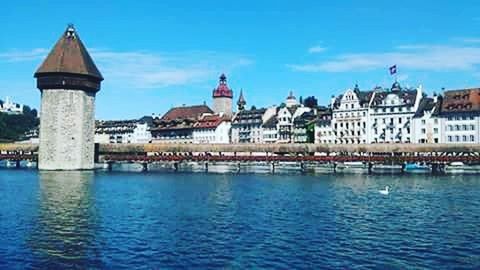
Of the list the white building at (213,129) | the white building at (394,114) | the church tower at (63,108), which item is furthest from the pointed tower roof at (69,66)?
the white building at (213,129)

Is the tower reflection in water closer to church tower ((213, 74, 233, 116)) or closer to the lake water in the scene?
the lake water

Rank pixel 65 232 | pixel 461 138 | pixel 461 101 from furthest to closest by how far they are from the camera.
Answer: pixel 461 101
pixel 461 138
pixel 65 232

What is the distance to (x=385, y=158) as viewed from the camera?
6075 centimetres

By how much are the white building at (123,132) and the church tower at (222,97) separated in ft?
51.0

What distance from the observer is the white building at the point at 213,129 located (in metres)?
107

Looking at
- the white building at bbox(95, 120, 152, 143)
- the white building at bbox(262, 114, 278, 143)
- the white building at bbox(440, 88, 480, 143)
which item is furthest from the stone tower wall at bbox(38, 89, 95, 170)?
the white building at bbox(95, 120, 152, 143)

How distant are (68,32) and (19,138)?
286ft

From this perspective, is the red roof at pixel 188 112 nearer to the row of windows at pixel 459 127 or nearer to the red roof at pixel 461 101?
the red roof at pixel 461 101

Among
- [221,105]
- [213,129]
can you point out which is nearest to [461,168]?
[213,129]

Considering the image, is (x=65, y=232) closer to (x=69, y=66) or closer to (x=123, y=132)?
(x=69, y=66)

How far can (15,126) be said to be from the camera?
15212 cm

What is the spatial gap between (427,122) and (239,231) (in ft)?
206

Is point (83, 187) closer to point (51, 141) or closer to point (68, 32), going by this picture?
point (51, 141)

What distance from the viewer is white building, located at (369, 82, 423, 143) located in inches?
3101
